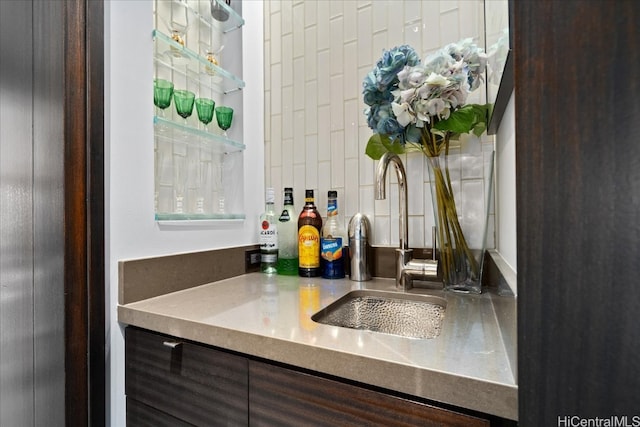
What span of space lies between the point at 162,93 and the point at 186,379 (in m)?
0.78

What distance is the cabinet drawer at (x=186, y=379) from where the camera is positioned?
62cm

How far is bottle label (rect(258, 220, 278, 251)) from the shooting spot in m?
1.20

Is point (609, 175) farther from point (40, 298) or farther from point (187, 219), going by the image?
point (40, 298)

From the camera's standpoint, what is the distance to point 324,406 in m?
0.52

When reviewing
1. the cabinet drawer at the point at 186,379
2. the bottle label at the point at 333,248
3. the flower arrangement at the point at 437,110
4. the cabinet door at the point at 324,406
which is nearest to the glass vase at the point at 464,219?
the flower arrangement at the point at 437,110

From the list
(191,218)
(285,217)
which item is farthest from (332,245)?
(191,218)

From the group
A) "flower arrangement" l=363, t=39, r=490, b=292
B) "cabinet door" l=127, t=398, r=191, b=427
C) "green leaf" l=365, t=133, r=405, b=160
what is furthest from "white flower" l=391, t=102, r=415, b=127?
"cabinet door" l=127, t=398, r=191, b=427

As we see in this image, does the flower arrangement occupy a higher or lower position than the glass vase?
higher

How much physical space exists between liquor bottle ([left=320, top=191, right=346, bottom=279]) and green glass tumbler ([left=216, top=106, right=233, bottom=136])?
47cm

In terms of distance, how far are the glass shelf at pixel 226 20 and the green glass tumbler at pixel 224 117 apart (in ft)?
1.06

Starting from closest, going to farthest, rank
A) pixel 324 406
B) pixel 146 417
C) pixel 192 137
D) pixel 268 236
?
pixel 324 406, pixel 146 417, pixel 192 137, pixel 268 236

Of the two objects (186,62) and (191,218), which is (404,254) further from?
(186,62)

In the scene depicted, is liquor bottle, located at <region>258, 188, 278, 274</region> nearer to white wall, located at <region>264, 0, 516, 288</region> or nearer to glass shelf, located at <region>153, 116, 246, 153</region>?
white wall, located at <region>264, 0, 516, 288</region>

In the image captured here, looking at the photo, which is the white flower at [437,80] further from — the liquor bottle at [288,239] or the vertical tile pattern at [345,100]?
the liquor bottle at [288,239]
